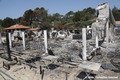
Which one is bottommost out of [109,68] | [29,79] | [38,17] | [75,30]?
[29,79]

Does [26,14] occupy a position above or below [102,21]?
above

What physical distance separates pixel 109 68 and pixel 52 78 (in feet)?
9.47

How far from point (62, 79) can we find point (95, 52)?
158 inches

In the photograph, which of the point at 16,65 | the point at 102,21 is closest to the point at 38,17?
the point at 102,21

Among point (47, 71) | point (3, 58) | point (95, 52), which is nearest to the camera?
point (47, 71)

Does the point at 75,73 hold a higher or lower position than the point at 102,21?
lower

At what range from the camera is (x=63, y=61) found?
6.34 metres

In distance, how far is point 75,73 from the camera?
4812 millimetres

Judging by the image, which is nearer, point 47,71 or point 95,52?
point 47,71

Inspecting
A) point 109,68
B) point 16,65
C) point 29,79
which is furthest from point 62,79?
point 16,65

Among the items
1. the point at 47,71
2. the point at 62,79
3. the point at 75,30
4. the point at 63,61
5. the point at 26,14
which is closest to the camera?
the point at 62,79

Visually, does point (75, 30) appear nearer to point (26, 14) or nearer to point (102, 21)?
point (102, 21)

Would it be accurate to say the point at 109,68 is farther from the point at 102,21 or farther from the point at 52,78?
the point at 102,21

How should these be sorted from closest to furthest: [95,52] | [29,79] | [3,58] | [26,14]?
[29,79]
[95,52]
[3,58]
[26,14]
